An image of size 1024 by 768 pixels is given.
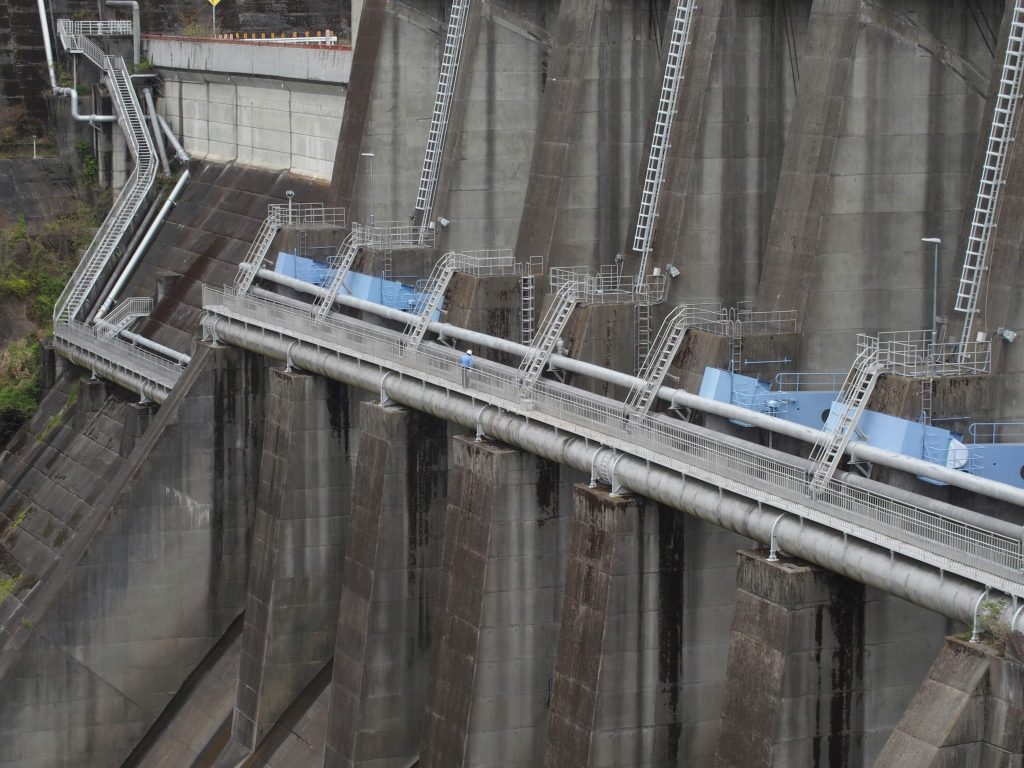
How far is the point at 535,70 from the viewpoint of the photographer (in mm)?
56719

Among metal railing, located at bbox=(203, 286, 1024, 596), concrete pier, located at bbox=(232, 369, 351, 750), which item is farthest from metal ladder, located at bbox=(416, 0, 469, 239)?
concrete pier, located at bbox=(232, 369, 351, 750)

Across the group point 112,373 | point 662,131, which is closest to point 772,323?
point 662,131

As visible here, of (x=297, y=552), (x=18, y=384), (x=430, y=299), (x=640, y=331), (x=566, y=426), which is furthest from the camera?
(x=18, y=384)

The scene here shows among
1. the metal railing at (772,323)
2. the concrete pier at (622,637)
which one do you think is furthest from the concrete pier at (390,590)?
the metal railing at (772,323)

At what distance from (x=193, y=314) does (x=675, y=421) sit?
32183 mm

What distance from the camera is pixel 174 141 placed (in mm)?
79812

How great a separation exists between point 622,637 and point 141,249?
41.2 meters

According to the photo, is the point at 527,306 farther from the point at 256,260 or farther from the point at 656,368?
the point at 256,260

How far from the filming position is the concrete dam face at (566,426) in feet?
116

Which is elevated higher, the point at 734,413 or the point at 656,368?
the point at 656,368

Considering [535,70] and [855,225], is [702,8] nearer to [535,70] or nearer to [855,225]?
[855,225]

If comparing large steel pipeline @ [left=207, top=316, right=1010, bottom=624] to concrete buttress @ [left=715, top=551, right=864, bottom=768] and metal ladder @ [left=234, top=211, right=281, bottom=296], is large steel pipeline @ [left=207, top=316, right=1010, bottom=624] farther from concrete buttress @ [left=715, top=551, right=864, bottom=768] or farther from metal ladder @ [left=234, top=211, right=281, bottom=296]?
metal ladder @ [left=234, top=211, right=281, bottom=296]

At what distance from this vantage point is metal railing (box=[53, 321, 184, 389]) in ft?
216

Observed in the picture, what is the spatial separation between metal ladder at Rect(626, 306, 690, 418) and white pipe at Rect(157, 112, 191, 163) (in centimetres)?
3914
